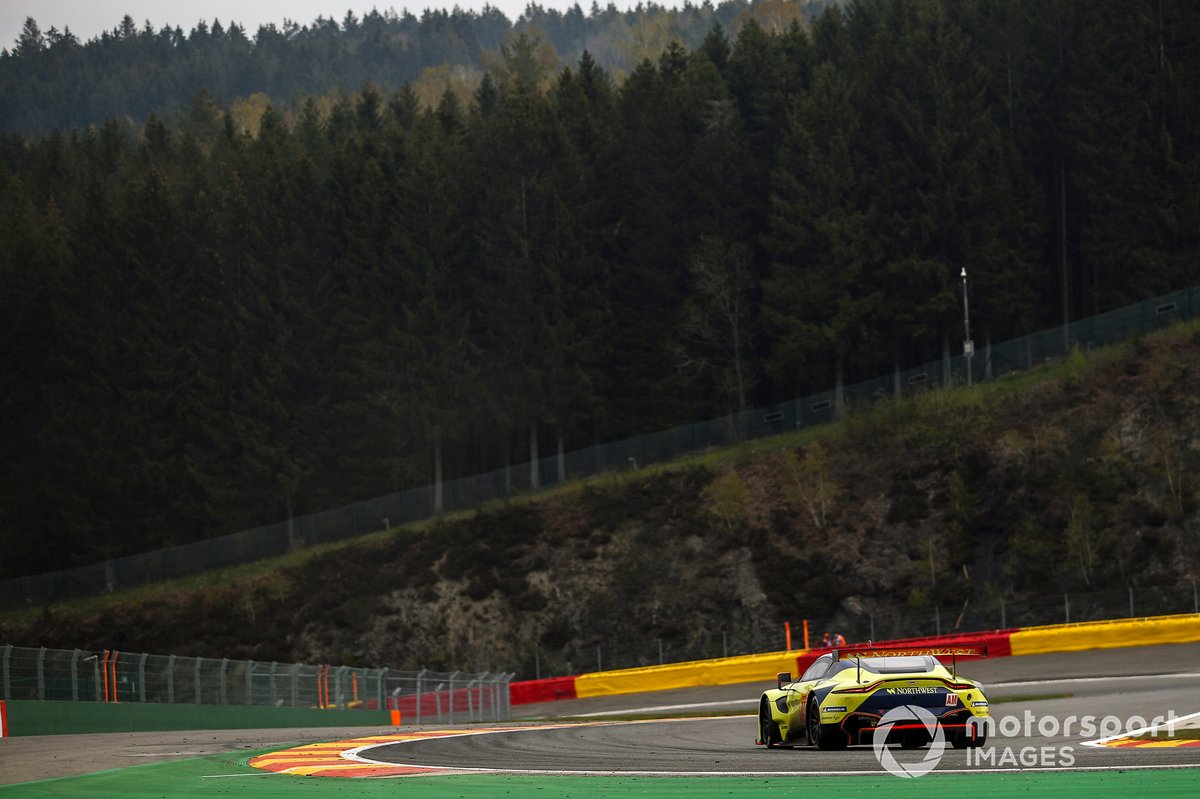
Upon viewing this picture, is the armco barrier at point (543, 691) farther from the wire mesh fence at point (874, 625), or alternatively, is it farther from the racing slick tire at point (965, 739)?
the racing slick tire at point (965, 739)

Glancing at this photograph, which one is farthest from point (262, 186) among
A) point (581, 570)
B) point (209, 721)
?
point (209, 721)

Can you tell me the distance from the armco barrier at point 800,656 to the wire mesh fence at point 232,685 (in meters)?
7.12

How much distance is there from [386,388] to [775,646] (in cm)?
2861

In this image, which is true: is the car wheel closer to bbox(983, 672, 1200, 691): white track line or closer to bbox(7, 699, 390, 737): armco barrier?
bbox(7, 699, 390, 737): armco barrier

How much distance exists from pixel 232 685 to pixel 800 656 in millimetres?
17071

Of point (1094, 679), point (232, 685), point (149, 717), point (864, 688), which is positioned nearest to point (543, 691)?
point (232, 685)

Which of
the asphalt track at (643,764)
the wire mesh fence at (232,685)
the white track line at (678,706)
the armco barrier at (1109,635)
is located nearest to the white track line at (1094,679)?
the armco barrier at (1109,635)

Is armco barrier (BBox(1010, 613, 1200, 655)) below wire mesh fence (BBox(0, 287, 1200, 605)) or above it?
below

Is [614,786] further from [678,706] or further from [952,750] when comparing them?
[678,706]

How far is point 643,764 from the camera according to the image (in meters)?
14.4

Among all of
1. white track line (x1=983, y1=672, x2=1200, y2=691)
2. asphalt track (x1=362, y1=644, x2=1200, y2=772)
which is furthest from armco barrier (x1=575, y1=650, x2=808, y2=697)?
white track line (x1=983, y1=672, x2=1200, y2=691)

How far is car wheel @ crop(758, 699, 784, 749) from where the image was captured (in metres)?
Answer: 16.8

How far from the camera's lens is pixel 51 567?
7881 centimetres

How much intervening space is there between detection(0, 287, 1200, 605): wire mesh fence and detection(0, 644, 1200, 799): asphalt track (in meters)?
40.4
